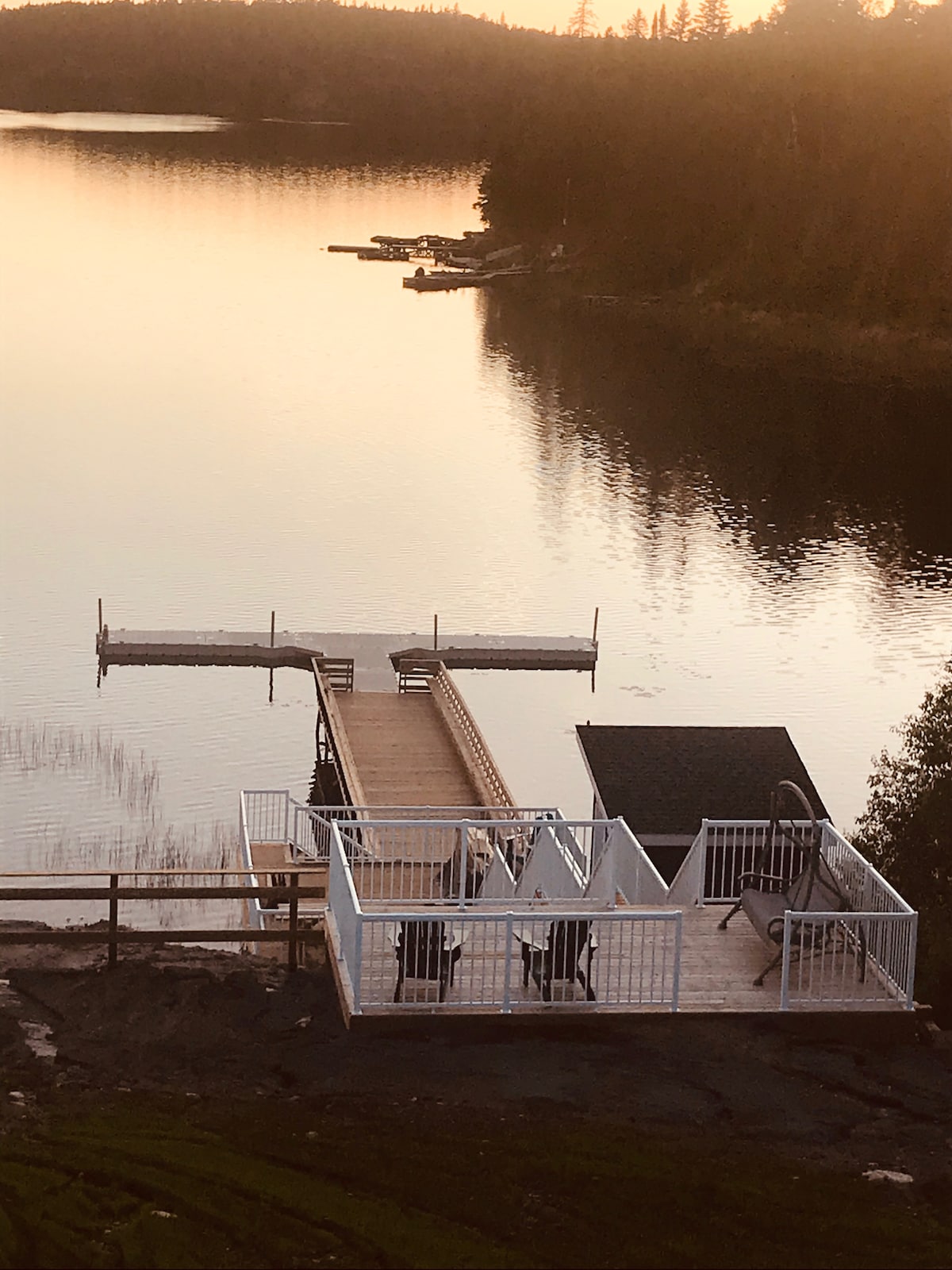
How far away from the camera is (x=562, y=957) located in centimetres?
1449

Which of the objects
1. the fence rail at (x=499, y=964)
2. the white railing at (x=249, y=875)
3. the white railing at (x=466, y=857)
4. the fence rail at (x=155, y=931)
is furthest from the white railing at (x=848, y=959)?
→ the white railing at (x=249, y=875)

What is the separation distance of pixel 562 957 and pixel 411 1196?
2.94 metres

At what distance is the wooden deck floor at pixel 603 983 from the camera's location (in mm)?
14312

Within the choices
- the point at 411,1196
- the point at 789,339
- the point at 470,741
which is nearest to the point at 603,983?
the point at 411,1196

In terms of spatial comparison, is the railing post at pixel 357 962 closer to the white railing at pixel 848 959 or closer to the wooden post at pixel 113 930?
the wooden post at pixel 113 930

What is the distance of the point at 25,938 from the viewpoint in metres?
16.2

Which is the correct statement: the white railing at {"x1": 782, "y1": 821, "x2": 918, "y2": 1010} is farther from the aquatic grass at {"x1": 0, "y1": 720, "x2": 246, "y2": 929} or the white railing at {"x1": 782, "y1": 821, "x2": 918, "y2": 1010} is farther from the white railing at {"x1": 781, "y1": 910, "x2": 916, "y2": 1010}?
the aquatic grass at {"x1": 0, "y1": 720, "x2": 246, "y2": 929}

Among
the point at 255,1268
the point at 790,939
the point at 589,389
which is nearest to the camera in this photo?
the point at 255,1268

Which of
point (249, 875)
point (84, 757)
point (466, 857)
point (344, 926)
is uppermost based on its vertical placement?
point (344, 926)

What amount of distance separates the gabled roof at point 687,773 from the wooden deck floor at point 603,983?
27.2 feet

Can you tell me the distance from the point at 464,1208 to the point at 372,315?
103 meters

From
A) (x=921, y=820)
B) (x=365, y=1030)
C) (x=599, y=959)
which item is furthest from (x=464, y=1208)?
(x=921, y=820)

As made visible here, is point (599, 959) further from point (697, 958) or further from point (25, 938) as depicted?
point (25, 938)

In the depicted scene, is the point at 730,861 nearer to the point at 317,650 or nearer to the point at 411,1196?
the point at 411,1196
